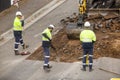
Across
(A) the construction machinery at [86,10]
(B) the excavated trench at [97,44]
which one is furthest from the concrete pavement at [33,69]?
(A) the construction machinery at [86,10]

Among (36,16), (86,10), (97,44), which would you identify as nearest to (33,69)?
(97,44)

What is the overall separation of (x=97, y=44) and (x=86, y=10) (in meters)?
3.39

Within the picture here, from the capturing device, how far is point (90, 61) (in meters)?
18.8

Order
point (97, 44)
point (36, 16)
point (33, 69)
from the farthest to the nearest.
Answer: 1. point (36, 16)
2. point (97, 44)
3. point (33, 69)

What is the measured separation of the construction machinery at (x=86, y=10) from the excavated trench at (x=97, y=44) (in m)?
0.52

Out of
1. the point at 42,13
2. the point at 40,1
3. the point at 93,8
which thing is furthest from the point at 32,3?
the point at 93,8

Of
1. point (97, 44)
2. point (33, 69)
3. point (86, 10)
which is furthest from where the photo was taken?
point (86, 10)

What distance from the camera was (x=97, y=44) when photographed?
21.6m

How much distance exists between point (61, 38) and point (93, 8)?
4375mm

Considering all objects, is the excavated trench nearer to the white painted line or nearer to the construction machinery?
the construction machinery

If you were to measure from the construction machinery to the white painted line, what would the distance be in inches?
99.5

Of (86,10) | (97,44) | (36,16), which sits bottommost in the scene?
(97,44)

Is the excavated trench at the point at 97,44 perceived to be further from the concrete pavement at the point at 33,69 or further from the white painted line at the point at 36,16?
the white painted line at the point at 36,16

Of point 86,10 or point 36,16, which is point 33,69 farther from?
point 36,16
